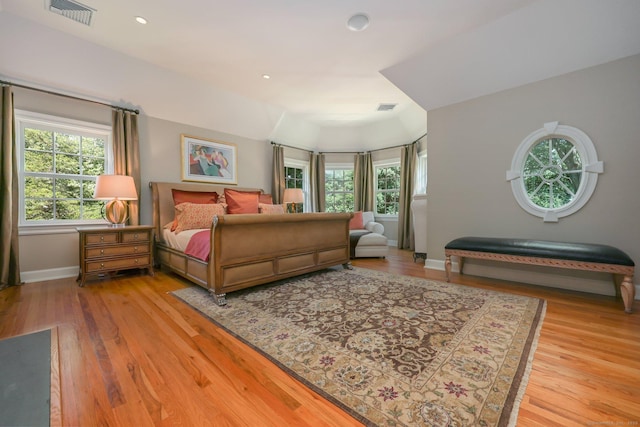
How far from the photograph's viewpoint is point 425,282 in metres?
3.13

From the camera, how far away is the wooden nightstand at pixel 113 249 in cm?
294

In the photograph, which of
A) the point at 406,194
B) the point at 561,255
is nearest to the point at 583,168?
the point at 561,255

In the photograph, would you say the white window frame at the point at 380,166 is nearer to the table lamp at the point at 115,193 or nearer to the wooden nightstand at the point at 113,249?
the wooden nightstand at the point at 113,249

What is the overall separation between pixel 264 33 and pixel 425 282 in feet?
11.4

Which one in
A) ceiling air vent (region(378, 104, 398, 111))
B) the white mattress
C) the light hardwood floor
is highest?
ceiling air vent (region(378, 104, 398, 111))

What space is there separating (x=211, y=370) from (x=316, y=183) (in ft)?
17.5

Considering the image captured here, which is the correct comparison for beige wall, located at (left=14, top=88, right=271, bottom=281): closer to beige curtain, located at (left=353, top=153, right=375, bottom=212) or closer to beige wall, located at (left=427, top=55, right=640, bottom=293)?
beige curtain, located at (left=353, top=153, right=375, bottom=212)

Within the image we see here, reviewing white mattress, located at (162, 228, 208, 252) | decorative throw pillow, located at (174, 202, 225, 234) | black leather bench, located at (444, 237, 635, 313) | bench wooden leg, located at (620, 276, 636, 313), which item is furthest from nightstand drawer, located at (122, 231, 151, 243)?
bench wooden leg, located at (620, 276, 636, 313)

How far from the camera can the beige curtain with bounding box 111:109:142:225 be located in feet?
11.8

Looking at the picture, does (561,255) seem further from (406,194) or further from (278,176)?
(278,176)

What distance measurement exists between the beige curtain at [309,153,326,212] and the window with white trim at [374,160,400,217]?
1426mm

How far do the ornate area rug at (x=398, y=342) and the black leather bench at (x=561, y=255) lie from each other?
0.42 m

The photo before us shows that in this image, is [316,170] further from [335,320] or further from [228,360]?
[228,360]

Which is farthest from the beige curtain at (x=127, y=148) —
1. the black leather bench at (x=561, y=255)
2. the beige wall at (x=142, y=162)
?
the black leather bench at (x=561, y=255)
